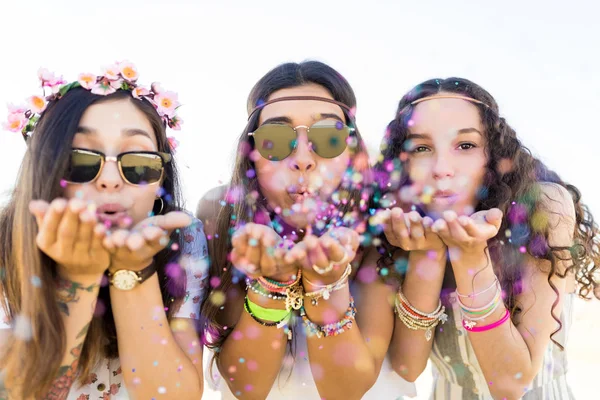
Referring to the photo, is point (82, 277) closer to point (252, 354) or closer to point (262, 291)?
point (262, 291)

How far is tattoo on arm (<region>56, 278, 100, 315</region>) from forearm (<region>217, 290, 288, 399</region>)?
0.82 meters

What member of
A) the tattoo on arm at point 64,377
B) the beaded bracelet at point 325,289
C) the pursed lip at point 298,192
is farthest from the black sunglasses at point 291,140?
the tattoo on arm at point 64,377

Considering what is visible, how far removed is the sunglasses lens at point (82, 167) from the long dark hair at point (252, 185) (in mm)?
942

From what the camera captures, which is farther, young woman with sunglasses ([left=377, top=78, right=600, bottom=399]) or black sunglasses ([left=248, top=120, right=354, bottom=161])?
black sunglasses ([left=248, top=120, right=354, bottom=161])

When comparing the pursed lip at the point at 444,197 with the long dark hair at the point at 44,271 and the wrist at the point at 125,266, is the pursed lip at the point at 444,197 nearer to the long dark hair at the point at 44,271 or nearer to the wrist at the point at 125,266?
the long dark hair at the point at 44,271

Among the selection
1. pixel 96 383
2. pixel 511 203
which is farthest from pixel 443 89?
pixel 96 383

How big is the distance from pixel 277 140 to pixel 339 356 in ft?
4.30

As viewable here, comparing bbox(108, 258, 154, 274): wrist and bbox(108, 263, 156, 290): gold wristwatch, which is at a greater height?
bbox(108, 258, 154, 274): wrist

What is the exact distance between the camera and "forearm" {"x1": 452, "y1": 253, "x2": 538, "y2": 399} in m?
2.69

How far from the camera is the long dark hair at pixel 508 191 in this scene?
310 centimetres

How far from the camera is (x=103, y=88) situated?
271 centimetres

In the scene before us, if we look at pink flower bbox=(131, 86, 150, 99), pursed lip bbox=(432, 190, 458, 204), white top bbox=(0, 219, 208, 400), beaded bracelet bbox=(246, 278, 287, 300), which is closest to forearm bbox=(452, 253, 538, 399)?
pursed lip bbox=(432, 190, 458, 204)

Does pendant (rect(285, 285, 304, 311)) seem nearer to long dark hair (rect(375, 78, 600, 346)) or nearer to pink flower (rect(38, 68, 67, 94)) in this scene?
long dark hair (rect(375, 78, 600, 346))

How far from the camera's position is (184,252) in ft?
9.52
